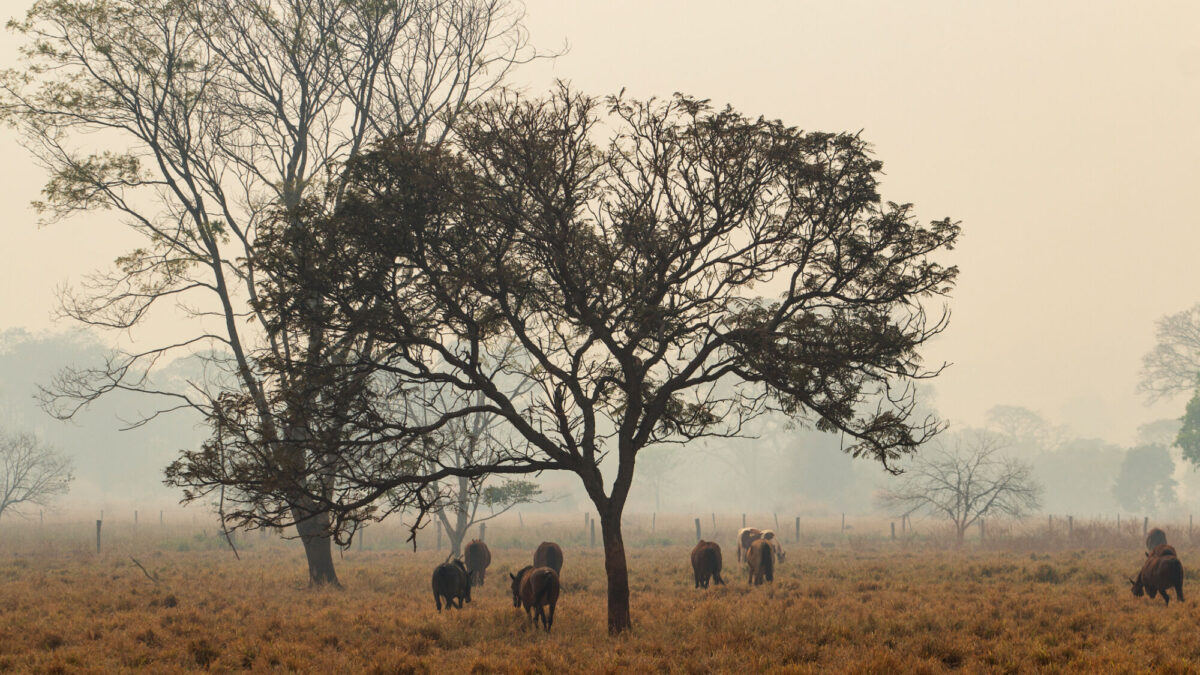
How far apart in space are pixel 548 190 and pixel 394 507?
231 inches

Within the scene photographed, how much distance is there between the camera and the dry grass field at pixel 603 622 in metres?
11.8

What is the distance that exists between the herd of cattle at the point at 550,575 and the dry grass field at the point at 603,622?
44cm

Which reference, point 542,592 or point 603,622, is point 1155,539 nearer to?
point 603,622

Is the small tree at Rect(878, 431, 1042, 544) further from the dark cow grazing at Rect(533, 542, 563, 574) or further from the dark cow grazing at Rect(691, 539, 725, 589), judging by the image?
the dark cow grazing at Rect(533, 542, 563, 574)

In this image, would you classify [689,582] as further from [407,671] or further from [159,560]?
[159,560]

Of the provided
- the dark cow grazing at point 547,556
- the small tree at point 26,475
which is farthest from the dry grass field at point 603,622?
the small tree at point 26,475

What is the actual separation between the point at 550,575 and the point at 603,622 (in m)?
1.48

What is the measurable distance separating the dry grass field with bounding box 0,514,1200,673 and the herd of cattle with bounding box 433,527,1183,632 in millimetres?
439

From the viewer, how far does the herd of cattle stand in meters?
15.1

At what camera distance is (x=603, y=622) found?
15477 millimetres

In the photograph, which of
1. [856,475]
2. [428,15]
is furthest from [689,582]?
[856,475]

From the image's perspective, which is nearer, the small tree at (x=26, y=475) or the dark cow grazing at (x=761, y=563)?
the dark cow grazing at (x=761, y=563)

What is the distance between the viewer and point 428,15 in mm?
25109

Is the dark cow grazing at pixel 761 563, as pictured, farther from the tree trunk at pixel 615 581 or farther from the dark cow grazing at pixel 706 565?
the tree trunk at pixel 615 581
